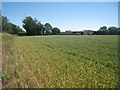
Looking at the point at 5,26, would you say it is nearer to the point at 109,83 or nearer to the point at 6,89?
the point at 6,89

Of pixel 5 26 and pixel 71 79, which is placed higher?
pixel 5 26

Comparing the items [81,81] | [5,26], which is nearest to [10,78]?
[81,81]

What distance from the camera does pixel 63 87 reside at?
1874 mm

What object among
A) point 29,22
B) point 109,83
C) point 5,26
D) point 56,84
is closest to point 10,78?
point 56,84

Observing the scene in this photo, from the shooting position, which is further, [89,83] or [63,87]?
[89,83]

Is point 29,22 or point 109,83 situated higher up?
point 29,22

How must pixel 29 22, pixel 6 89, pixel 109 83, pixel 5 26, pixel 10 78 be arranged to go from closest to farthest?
pixel 6 89 → pixel 109 83 → pixel 10 78 → pixel 5 26 → pixel 29 22

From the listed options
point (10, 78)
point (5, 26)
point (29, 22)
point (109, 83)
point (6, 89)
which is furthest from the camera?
point (29, 22)

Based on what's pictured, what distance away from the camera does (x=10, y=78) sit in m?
2.24

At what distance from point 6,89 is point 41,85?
86cm

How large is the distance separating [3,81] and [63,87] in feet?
5.68

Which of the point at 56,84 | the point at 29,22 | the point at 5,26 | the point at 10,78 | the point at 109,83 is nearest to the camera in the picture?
the point at 56,84

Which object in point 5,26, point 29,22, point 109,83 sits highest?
point 29,22

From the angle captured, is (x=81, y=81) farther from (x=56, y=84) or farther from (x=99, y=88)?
(x=56, y=84)
